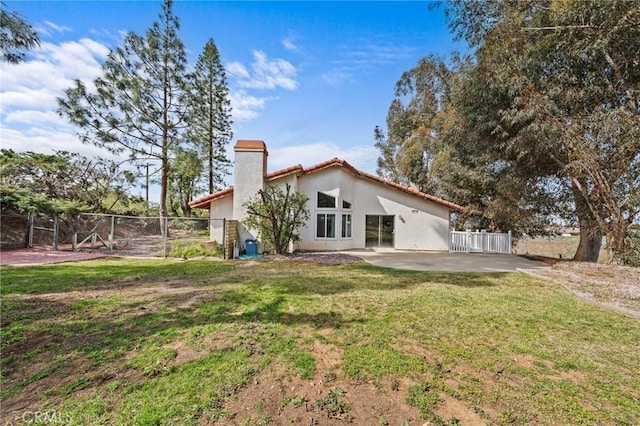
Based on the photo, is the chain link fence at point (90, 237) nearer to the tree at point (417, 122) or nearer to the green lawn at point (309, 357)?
the green lawn at point (309, 357)

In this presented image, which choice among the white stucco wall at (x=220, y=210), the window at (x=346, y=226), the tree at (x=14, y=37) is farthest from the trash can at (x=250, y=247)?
the tree at (x=14, y=37)

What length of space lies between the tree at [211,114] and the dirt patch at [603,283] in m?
23.2

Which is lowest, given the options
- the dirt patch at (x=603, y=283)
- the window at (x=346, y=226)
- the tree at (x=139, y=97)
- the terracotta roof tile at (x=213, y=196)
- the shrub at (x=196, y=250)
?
the dirt patch at (x=603, y=283)

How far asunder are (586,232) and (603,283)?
22.2ft

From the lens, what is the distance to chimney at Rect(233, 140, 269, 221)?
13.0 m

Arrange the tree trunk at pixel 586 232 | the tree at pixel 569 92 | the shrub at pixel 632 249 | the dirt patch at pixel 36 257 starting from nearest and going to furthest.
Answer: the tree at pixel 569 92 → the dirt patch at pixel 36 257 → the shrub at pixel 632 249 → the tree trunk at pixel 586 232

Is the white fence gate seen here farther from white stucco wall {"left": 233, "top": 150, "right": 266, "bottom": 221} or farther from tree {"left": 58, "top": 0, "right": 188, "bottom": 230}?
tree {"left": 58, "top": 0, "right": 188, "bottom": 230}

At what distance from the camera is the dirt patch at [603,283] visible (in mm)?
6316

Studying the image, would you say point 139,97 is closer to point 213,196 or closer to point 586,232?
point 213,196

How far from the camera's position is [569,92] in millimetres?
10047

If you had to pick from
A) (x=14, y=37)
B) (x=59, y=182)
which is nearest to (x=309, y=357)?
(x=14, y=37)

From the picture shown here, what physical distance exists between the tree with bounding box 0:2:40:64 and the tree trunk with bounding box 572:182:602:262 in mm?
19768

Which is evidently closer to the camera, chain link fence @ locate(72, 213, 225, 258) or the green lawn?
the green lawn

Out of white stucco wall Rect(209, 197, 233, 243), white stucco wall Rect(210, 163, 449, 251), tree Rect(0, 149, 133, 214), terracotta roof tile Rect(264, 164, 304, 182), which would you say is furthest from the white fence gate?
tree Rect(0, 149, 133, 214)
